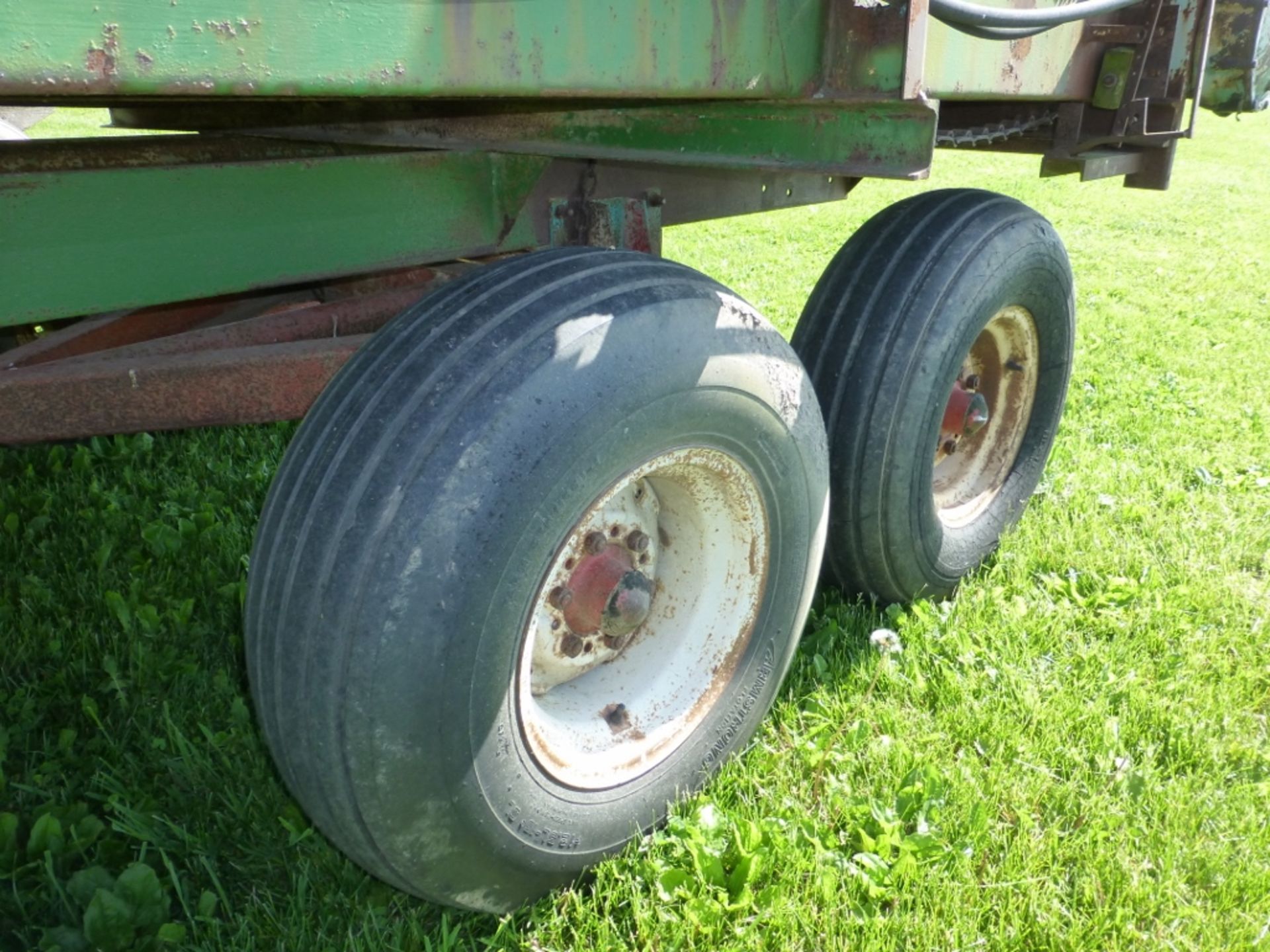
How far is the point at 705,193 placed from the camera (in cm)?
253

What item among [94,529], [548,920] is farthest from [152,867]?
[94,529]

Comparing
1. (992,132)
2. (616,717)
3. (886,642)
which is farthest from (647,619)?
(992,132)

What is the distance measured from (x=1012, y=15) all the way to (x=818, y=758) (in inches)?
57.7

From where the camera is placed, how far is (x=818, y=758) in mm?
2174

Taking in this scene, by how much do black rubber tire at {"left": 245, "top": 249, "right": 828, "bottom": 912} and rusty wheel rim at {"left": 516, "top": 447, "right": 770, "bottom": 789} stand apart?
12cm

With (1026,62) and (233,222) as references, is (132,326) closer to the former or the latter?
(233,222)

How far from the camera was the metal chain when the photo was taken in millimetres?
2660

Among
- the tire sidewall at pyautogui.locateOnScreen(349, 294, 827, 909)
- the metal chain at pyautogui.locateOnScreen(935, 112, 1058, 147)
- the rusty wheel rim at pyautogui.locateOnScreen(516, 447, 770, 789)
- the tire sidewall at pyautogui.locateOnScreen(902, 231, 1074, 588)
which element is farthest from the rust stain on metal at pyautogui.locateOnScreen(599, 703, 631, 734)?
the metal chain at pyautogui.locateOnScreen(935, 112, 1058, 147)

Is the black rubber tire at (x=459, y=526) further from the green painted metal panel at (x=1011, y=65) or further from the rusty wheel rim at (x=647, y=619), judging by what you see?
the green painted metal panel at (x=1011, y=65)

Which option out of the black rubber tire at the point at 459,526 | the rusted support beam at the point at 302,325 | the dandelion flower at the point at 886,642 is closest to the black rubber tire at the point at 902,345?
the dandelion flower at the point at 886,642

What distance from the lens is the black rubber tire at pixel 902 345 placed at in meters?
2.31

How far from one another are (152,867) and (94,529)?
1385 mm

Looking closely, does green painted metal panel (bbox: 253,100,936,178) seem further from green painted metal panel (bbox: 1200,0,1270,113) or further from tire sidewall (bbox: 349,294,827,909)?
green painted metal panel (bbox: 1200,0,1270,113)

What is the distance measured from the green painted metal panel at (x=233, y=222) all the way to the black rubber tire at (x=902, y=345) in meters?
0.77
